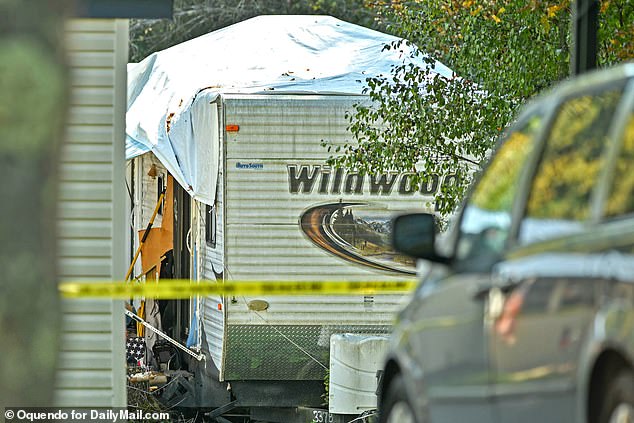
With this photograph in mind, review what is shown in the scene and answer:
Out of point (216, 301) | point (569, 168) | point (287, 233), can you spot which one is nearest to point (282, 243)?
point (287, 233)

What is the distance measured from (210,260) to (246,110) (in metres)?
1.96

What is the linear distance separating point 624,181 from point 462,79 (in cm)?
964

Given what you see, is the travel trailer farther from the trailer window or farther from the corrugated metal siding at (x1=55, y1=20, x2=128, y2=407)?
the corrugated metal siding at (x1=55, y1=20, x2=128, y2=407)

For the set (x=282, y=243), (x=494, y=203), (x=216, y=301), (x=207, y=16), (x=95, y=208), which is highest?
(x=207, y=16)

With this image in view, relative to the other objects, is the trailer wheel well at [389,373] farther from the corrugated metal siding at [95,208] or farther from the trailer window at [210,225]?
the trailer window at [210,225]

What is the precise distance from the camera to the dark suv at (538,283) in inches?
160

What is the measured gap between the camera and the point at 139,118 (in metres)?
18.1

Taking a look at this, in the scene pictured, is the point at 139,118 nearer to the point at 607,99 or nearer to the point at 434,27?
the point at 434,27

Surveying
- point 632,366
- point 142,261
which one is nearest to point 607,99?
point 632,366

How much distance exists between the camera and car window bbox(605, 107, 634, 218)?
13.7ft

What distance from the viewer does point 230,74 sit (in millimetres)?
16078

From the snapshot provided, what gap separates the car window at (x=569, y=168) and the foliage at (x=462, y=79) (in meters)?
7.66

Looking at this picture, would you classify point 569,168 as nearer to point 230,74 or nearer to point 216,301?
point 216,301

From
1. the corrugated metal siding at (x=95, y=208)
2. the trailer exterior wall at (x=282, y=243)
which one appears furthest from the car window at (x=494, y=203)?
the trailer exterior wall at (x=282, y=243)
